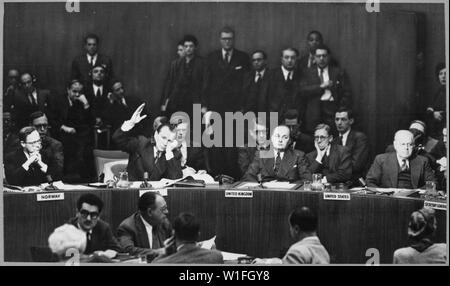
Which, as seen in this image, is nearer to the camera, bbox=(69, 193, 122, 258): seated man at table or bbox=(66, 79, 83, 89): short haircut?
bbox=(69, 193, 122, 258): seated man at table

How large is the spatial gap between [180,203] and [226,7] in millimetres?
1856

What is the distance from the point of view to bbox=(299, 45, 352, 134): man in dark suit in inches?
295

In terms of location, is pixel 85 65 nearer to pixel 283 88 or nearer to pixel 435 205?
pixel 283 88

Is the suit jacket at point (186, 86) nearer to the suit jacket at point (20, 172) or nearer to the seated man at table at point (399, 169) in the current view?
the suit jacket at point (20, 172)

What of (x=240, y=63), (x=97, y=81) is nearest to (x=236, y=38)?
(x=240, y=63)

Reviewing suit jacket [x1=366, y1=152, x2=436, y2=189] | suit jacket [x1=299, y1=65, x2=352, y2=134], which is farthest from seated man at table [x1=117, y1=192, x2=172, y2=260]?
suit jacket [x1=366, y1=152, x2=436, y2=189]

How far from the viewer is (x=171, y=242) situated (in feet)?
24.3

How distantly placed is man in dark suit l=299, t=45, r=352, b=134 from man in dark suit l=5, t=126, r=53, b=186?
2482 millimetres

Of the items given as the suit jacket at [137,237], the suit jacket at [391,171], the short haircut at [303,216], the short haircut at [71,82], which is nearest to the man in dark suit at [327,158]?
the suit jacket at [391,171]

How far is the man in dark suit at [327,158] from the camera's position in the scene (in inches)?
297

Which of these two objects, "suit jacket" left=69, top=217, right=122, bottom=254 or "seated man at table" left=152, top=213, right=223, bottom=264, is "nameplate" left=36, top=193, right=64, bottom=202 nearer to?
"suit jacket" left=69, top=217, right=122, bottom=254

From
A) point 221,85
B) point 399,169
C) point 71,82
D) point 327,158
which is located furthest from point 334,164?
point 71,82

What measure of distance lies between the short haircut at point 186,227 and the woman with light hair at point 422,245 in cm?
186
